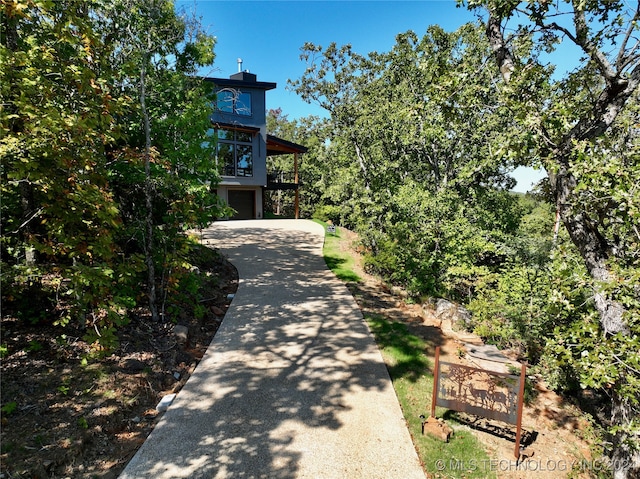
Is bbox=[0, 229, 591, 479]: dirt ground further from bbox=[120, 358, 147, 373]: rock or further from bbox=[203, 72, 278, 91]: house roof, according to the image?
bbox=[203, 72, 278, 91]: house roof

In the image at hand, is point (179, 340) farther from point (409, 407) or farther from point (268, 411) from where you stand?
point (409, 407)

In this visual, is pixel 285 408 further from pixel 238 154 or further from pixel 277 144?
pixel 277 144

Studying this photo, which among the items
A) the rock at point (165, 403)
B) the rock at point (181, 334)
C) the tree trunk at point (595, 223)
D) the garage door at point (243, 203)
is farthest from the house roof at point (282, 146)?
the tree trunk at point (595, 223)

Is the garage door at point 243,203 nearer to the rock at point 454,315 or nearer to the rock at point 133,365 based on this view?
the rock at point 454,315

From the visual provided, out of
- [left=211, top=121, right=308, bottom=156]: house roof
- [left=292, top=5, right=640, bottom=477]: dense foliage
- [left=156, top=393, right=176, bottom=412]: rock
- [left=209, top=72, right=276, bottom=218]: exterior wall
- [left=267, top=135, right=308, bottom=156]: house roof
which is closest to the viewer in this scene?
[left=292, top=5, right=640, bottom=477]: dense foliage

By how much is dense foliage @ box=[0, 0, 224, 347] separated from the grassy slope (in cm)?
407

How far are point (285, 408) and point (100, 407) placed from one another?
2.34m

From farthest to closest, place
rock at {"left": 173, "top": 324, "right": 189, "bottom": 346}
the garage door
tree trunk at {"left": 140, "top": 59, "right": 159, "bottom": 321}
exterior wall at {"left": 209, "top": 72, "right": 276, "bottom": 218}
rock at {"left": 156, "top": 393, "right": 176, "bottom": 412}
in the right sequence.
Result: the garage door → exterior wall at {"left": 209, "top": 72, "right": 276, "bottom": 218} → rock at {"left": 173, "top": 324, "right": 189, "bottom": 346} → tree trunk at {"left": 140, "top": 59, "right": 159, "bottom": 321} → rock at {"left": 156, "top": 393, "right": 176, "bottom": 412}

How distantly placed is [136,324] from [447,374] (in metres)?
5.41

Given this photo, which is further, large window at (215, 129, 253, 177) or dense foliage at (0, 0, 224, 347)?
large window at (215, 129, 253, 177)

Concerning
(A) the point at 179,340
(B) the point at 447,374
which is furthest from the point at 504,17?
(A) the point at 179,340

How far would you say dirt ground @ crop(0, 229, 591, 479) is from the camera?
11.5 ft

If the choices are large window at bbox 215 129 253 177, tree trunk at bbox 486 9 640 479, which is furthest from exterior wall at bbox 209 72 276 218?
tree trunk at bbox 486 9 640 479

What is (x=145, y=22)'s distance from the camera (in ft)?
19.0
